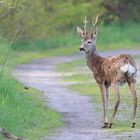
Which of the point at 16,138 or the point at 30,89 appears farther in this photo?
the point at 30,89

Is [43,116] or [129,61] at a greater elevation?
A: [129,61]

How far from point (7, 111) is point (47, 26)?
25031mm

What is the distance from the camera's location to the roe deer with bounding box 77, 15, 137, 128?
15125mm

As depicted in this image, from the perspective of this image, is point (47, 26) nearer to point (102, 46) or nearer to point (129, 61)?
point (102, 46)

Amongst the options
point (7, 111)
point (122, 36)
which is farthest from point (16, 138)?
point (122, 36)

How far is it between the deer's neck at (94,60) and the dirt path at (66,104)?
3.39ft

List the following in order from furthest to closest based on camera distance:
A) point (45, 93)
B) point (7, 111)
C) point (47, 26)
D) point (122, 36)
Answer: point (122, 36) → point (47, 26) → point (45, 93) → point (7, 111)

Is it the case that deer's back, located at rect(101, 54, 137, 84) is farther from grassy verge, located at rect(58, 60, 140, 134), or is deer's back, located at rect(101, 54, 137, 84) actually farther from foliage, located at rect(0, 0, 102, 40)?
foliage, located at rect(0, 0, 102, 40)

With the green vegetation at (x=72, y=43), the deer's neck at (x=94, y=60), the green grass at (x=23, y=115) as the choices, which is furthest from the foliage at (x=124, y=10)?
the deer's neck at (x=94, y=60)

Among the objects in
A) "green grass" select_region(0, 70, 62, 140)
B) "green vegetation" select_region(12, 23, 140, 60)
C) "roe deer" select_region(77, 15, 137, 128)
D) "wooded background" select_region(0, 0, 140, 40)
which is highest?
"wooded background" select_region(0, 0, 140, 40)

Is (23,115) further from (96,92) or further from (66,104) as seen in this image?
(96,92)

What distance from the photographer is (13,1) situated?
54.1ft

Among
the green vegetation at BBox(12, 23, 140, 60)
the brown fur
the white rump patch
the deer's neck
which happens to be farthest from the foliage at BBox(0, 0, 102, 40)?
the white rump patch

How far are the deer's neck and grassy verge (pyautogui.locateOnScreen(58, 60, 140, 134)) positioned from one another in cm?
109
